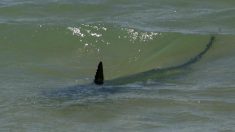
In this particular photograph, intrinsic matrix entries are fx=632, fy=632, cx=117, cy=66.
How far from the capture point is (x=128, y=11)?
11.1 m

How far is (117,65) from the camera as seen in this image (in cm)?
888

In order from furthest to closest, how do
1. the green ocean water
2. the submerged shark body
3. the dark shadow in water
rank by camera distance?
1. the dark shadow in water
2. the submerged shark body
3. the green ocean water

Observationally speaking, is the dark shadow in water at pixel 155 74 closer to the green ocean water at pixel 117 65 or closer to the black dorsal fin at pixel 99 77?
the green ocean water at pixel 117 65

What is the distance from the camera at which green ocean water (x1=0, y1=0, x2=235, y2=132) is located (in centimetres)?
620

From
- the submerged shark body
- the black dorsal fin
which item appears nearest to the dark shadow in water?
the submerged shark body

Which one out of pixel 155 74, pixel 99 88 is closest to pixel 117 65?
pixel 155 74

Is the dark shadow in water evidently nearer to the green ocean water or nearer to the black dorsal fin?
the green ocean water

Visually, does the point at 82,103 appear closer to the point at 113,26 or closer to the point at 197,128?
the point at 197,128

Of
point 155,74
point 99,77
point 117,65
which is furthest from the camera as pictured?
point 117,65

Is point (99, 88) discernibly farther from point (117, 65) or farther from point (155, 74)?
point (117, 65)

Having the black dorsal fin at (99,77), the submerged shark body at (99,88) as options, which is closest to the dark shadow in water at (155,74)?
the submerged shark body at (99,88)

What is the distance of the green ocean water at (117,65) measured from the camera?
6.20m

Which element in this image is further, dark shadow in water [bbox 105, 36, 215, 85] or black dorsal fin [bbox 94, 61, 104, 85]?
dark shadow in water [bbox 105, 36, 215, 85]

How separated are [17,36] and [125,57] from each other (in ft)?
6.11
